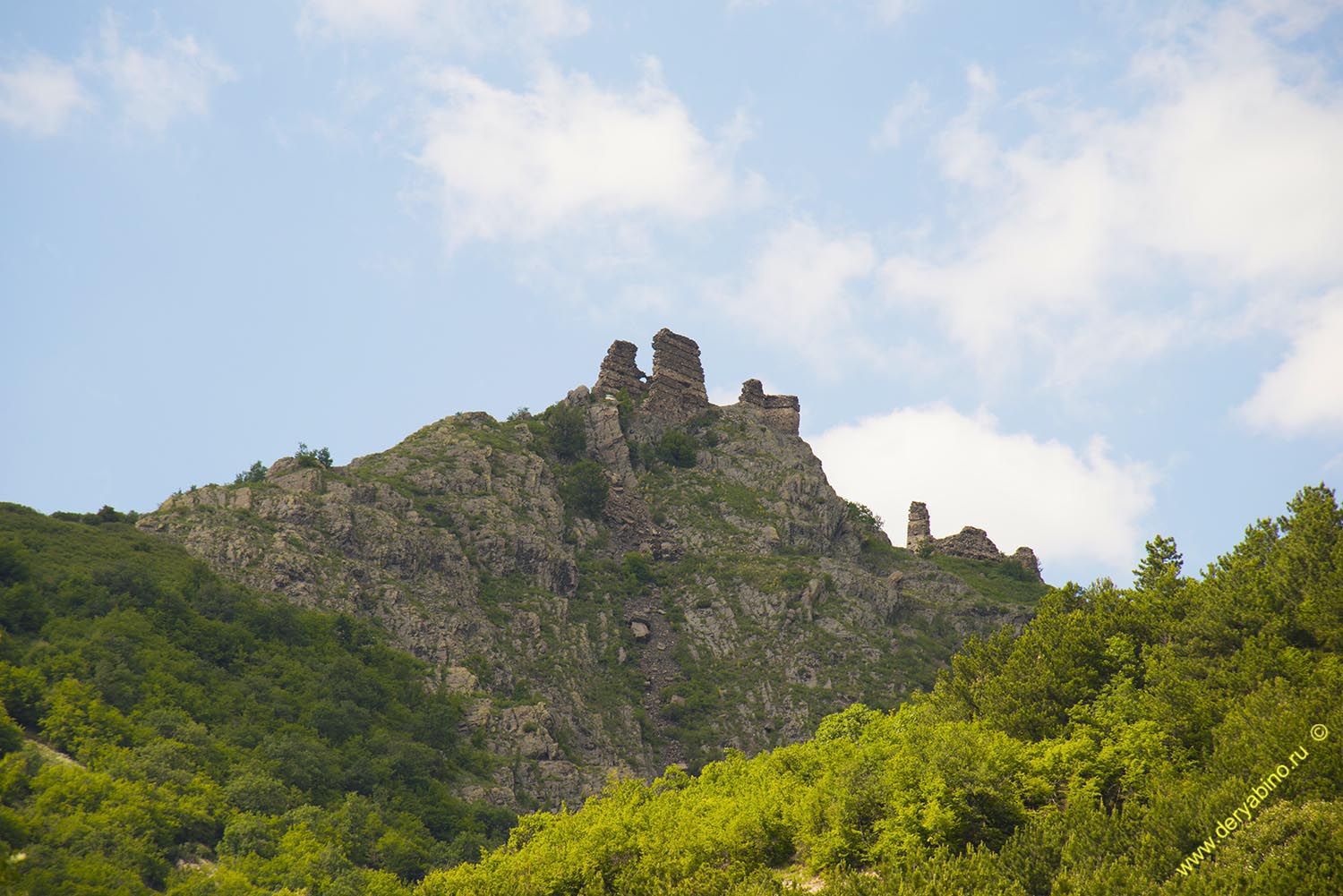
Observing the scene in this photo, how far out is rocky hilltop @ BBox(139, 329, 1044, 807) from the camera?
10431 cm

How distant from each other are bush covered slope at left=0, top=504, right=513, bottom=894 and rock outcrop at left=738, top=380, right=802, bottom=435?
254ft

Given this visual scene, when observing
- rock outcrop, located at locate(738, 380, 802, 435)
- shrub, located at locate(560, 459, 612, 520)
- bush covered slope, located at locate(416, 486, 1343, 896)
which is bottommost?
bush covered slope, located at locate(416, 486, 1343, 896)

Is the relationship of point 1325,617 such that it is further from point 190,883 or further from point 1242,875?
point 190,883

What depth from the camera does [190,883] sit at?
63688 millimetres

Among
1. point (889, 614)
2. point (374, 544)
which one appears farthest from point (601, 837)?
point (889, 614)

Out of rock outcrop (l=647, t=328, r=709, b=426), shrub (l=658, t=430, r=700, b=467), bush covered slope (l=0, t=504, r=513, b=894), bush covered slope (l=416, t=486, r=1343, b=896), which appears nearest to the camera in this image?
bush covered slope (l=416, t=486, r=1343, b=896)

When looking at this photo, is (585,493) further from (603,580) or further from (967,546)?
(967,546)

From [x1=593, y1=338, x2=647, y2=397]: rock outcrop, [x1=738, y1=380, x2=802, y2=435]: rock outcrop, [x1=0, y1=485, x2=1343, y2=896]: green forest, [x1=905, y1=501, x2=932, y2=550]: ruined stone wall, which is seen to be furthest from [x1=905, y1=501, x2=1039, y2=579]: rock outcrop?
[x1=0, y1=485, x2=1343, y2=896]: green forest

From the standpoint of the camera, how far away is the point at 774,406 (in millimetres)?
166750

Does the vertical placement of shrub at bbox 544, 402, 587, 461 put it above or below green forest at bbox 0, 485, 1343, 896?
above

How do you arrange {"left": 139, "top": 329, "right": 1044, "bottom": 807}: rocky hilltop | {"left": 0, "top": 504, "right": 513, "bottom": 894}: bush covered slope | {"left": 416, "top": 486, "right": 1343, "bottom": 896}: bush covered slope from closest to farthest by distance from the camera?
{"left": 416, "top": 486, "right": 1343, "bottom": 896}: bush covered slope, {"left": 0, "top": 504, "right": 513, "bottom": 894}: bush covered slope, {"left": 139, "top": 329, "right": 1044, "bottom": 807}: rocky hilltop

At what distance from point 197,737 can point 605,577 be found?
191ft

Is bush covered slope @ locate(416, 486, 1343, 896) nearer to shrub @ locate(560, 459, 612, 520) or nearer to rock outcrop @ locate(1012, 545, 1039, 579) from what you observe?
shrub @ locate(560, 459, 612, 520)

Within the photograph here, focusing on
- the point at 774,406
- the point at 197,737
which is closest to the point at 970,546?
the point at 774,406
